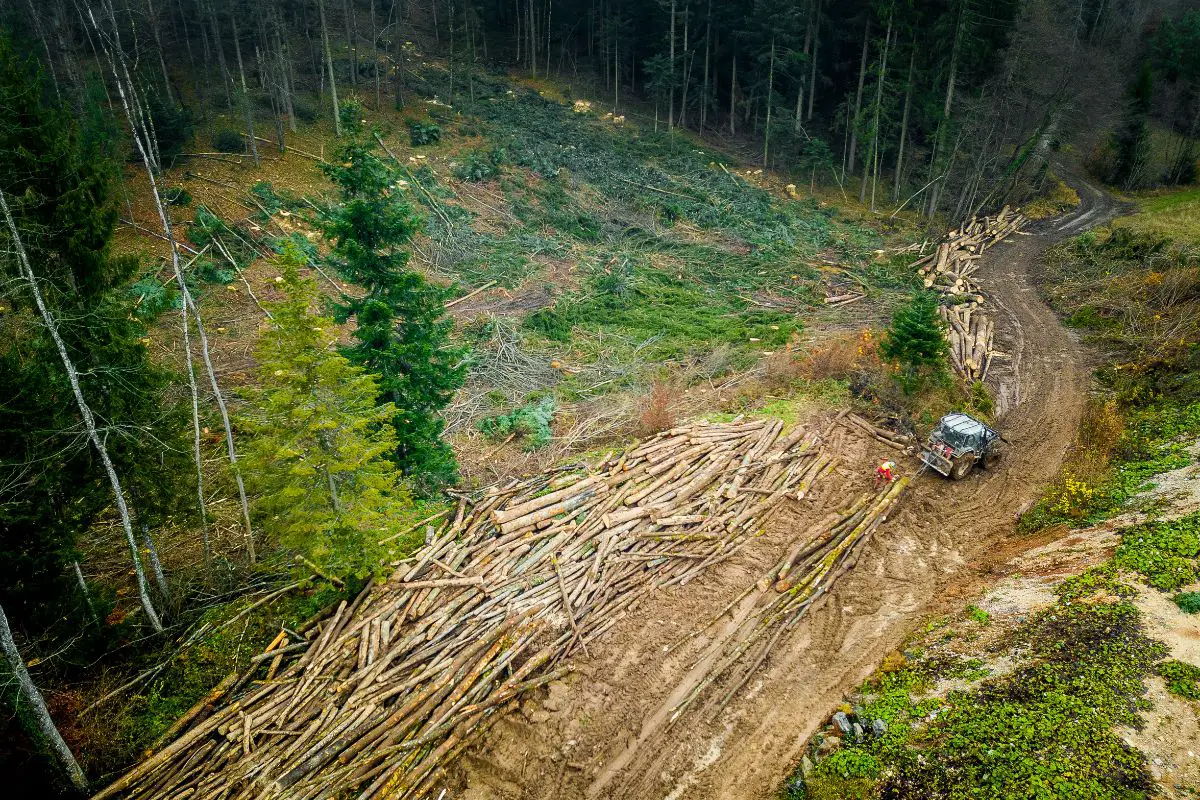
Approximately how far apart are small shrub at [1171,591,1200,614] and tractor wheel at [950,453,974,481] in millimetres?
5457

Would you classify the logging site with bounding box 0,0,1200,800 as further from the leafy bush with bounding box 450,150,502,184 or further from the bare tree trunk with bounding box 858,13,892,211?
the bare tree trunk with bounding box 858,13,892,211

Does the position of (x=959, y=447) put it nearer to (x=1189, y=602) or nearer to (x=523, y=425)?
(x=1189, y=602)

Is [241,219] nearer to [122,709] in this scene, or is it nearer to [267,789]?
[122,709]

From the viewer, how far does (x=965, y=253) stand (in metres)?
31.0

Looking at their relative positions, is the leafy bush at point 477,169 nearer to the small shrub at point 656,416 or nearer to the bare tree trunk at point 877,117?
the small shrub at point 656,416

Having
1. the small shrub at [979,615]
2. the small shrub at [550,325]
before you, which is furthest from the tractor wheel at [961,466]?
the small shrub at [550,325]

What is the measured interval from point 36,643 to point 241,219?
2272 centimetres

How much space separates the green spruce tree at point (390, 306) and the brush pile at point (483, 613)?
2.22 meters

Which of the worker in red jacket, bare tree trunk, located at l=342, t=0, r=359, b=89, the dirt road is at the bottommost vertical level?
the dirt road

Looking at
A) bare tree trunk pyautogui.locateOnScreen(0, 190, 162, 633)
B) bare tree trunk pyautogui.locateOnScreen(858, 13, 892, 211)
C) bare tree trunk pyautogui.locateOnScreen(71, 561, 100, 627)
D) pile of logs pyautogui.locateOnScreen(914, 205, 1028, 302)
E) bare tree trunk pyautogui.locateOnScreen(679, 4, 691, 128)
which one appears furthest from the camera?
bare tree trunk pyautogui.locateOnScreen(679, 4, 691, 128)

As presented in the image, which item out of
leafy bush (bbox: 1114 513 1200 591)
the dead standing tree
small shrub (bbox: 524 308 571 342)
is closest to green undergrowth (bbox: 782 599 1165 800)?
leafy bush (bbox: 1114 513 1200 591)

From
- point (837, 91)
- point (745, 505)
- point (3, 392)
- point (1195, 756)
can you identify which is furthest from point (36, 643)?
point (837, 91)

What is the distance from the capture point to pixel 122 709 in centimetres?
948

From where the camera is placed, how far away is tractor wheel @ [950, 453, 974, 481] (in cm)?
1535
